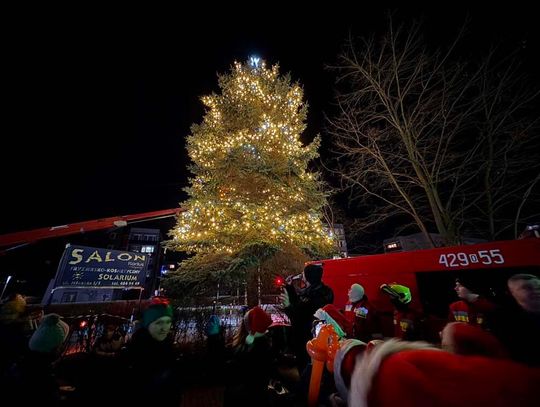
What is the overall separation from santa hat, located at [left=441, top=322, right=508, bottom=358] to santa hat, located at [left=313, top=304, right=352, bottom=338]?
161 centimetres

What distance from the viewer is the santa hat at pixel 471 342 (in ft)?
3.79

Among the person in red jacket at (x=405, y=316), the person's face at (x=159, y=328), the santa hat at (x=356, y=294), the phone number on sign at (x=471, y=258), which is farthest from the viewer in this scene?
the santa hat at (x=356, y=294)

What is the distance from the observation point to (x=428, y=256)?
466 cm

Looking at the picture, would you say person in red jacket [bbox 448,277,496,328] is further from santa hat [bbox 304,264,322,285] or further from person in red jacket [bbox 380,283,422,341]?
santa hat [bbox 304,264,322,285]

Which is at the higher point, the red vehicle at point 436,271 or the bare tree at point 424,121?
the bare tree at point 424,121

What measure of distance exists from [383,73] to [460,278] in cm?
1037

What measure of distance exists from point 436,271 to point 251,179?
25.1 ft

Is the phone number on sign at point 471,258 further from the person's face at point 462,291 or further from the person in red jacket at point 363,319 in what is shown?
the person in red jacket at point 363,319

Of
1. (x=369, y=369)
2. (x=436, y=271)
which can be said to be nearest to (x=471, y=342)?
(x=369, y=369)

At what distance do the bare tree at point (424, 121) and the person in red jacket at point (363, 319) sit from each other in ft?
26.2

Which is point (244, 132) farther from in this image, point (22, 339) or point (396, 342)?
point (396, 342)

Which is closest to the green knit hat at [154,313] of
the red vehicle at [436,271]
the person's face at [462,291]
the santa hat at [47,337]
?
the santa hat at [47,337]

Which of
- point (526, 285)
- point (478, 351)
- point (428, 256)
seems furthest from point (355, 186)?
point (478, 351)

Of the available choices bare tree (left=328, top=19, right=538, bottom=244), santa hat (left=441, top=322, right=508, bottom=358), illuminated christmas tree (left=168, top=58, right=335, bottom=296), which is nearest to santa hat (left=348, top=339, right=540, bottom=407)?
santa hat (left=441, top=322, right=508, bottom=358)
